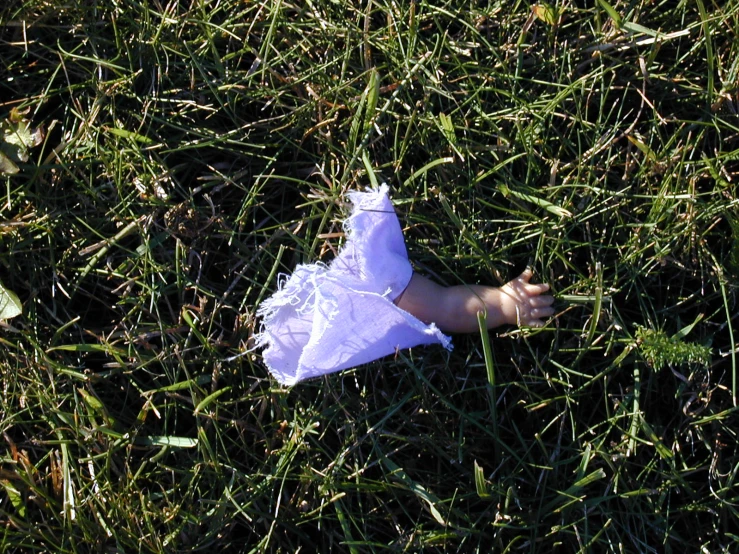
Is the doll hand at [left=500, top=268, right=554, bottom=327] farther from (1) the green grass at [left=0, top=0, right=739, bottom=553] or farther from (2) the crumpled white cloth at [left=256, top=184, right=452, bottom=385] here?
(2) the crumpled white cloth at [left=256, top=184, right=452, bottom=385]

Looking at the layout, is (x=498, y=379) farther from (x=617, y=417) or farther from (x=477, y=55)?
(x=477, y=55)

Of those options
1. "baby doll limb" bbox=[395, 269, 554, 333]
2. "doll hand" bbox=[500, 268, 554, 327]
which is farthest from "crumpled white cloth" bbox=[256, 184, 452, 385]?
"doll hand" bbox=[500, 268, 554, 327]

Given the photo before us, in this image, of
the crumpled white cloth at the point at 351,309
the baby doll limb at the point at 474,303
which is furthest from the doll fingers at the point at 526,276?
the crumpled white cloth at the point at 351,309

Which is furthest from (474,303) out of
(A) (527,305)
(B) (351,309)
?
(B) (351,309)

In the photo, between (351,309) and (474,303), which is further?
(474,303)

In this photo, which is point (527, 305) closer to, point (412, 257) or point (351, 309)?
point (412, 257)

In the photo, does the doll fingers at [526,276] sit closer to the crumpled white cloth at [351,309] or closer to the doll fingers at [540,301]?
the doll fingers at [540,301]
